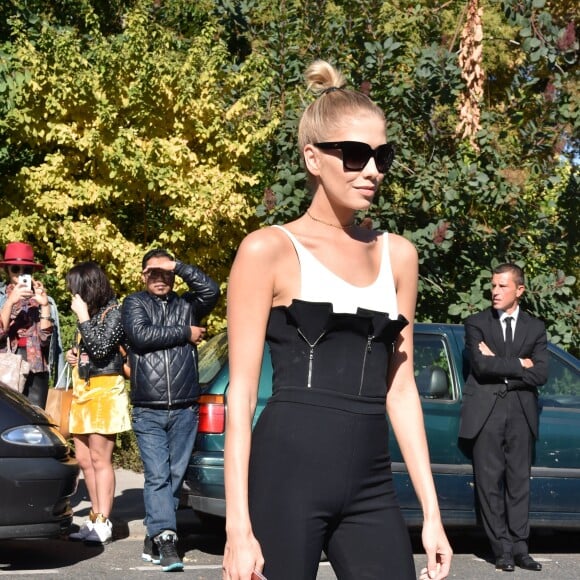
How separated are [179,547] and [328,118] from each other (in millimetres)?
6027

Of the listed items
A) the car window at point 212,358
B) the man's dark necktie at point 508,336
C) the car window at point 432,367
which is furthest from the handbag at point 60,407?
the man's dark necktie at point 508,336

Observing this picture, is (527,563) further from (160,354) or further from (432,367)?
(160,354)

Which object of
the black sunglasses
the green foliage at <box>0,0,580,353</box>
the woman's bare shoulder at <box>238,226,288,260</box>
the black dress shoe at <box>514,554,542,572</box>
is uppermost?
the green foliage at <box>0,0,580,353</box>

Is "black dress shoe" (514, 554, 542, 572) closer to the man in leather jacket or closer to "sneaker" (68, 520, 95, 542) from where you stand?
the man in leather jacket

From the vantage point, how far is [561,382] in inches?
339

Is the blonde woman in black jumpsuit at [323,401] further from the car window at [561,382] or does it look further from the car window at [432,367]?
the car window at [561,382]

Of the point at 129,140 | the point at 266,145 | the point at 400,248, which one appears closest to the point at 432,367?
the point at 400,248

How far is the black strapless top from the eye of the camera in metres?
2.90

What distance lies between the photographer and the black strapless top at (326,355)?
9.50 ft

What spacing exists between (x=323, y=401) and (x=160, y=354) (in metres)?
4.92

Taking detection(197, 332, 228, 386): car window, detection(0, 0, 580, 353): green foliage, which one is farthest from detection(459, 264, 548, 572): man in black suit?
detection(0, 0, 580, 353): green foliage

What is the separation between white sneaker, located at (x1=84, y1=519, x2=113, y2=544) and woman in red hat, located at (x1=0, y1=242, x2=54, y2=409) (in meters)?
1.28

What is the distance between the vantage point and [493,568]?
7.98 metres

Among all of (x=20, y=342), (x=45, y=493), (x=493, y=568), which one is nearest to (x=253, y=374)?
(x=45, y=493)
